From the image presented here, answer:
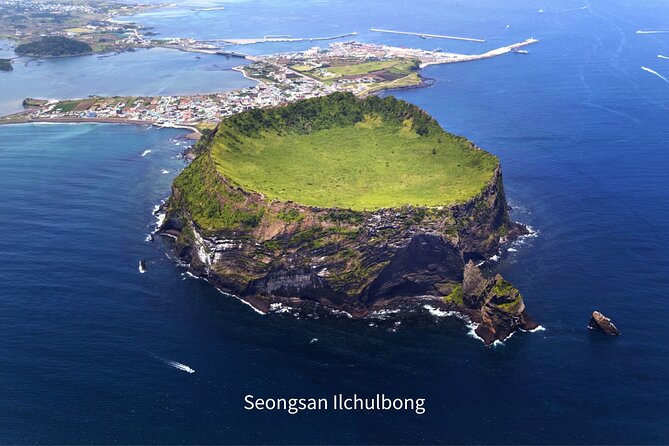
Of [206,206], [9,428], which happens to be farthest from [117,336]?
[206,206]

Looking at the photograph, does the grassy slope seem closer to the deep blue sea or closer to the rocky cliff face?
the rocky cliff face

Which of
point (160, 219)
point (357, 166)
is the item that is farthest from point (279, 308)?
point (160, 219)

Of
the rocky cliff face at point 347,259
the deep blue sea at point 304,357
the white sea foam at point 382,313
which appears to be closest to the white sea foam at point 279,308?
the rocky cliff face at point 347,259

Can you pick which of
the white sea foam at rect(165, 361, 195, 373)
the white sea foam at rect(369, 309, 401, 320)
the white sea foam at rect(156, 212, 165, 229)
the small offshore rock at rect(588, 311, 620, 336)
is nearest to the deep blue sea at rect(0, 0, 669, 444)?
the white sea foam at rect(165, 361, 195, 373)

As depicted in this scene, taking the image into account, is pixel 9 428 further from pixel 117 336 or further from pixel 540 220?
pixel 540 220

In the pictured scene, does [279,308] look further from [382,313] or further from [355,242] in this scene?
[382,313]

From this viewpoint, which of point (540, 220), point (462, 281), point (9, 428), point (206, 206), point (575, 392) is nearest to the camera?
point (9, 428)
